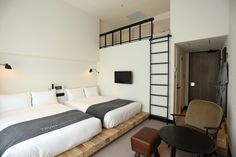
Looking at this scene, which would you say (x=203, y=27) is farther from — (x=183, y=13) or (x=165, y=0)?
(x=165, y=0)

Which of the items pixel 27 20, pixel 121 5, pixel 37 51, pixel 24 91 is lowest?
pixel 24 91

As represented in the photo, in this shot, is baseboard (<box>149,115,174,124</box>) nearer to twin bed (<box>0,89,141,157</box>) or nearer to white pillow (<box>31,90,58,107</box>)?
twin bed (<box>0,89,141,157</box>)

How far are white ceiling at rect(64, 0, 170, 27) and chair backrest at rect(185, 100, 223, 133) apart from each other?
3.65 m

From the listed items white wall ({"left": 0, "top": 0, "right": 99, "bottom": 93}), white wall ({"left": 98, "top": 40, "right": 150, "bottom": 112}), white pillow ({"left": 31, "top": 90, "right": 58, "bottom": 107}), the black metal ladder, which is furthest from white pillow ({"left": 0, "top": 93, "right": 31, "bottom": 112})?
the black metal ladder

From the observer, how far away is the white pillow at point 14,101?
2.95 meters

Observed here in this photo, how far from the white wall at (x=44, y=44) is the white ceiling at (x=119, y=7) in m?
0.34

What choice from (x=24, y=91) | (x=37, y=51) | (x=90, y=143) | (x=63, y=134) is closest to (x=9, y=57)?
(x=37, y=51)

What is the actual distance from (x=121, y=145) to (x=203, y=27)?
10.6ft

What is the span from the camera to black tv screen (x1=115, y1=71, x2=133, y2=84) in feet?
14.5

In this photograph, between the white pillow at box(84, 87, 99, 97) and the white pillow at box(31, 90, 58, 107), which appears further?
the white pillow at box(84, 87, 99, 97)

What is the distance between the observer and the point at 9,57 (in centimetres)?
334

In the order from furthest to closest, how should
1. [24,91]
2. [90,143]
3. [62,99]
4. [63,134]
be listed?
[62,99]
[24,91]
[90,143]
[63,134]

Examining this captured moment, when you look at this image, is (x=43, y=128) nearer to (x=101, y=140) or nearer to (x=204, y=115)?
(x=101, y=140)

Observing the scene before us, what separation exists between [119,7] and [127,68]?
2.27 m
